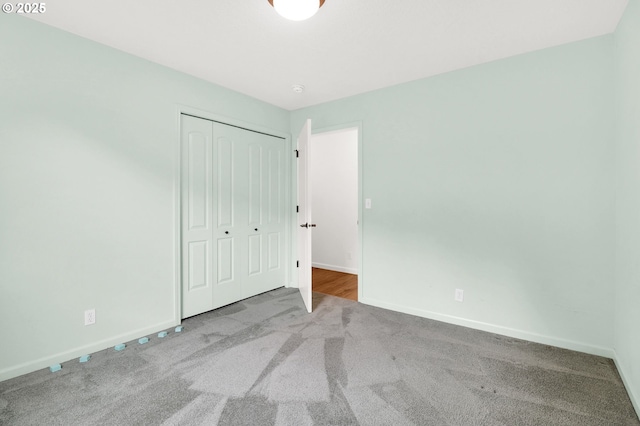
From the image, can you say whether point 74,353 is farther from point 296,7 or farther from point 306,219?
point 296,7

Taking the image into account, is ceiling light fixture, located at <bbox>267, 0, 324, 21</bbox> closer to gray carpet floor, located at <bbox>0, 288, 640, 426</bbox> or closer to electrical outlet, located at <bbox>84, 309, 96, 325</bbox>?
gray carpet floor, located at <bbox>0, 288, 640, 426</bbox>

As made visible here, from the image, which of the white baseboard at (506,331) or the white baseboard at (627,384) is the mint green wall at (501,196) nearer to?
the white baseboard at (506,331)

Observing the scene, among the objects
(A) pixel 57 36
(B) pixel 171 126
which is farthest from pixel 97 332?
(A) pixel 57 36

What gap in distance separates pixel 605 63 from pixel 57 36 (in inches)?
157

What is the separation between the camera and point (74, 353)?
7.00ft

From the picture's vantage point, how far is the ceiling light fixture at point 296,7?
62.6 inches

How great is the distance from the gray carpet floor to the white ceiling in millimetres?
2385

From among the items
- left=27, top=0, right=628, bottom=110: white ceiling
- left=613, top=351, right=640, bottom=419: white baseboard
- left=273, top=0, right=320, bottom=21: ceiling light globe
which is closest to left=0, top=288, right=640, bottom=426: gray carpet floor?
left=613, top=351, right=640, bottom=419: white baseboard

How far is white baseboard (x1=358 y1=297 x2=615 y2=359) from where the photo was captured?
218 centimetres

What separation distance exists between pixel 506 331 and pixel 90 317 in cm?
339

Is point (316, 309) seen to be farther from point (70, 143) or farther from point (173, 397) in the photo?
point (70, 143)

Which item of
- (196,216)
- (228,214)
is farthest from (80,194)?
(228,214)

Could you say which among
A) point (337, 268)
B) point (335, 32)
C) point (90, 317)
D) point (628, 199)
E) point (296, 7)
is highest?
point (335, 32)

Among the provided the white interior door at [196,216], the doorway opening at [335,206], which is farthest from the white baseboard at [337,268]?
the white interior door at [196,216]
